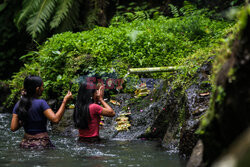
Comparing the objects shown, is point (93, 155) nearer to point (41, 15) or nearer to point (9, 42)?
point (41, 15)

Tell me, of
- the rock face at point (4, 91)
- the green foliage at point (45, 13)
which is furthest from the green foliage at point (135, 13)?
the rock face at point (4, 91)

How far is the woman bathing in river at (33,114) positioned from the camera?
459 centimetres

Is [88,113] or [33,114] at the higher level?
[33,114]

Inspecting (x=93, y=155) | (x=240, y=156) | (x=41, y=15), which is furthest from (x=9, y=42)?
A: (x=240, y=156)

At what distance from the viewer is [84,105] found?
17.0 ft

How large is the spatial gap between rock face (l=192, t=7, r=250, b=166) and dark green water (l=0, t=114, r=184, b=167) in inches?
68.1

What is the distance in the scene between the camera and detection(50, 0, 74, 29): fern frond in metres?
10.3

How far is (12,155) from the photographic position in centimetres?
436

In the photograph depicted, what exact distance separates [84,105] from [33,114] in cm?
89

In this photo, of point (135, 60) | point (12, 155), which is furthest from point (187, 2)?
point (12, 155)

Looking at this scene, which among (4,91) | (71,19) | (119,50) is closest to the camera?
(119,50)

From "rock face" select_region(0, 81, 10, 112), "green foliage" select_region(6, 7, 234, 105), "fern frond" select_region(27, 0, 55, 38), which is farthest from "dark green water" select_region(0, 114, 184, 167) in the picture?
"fern frond" select_region(27, 0, 55, 38)

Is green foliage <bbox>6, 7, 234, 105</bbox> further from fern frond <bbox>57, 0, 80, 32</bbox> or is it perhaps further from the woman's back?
the woman's back

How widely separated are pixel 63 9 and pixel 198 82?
673 centimetres
